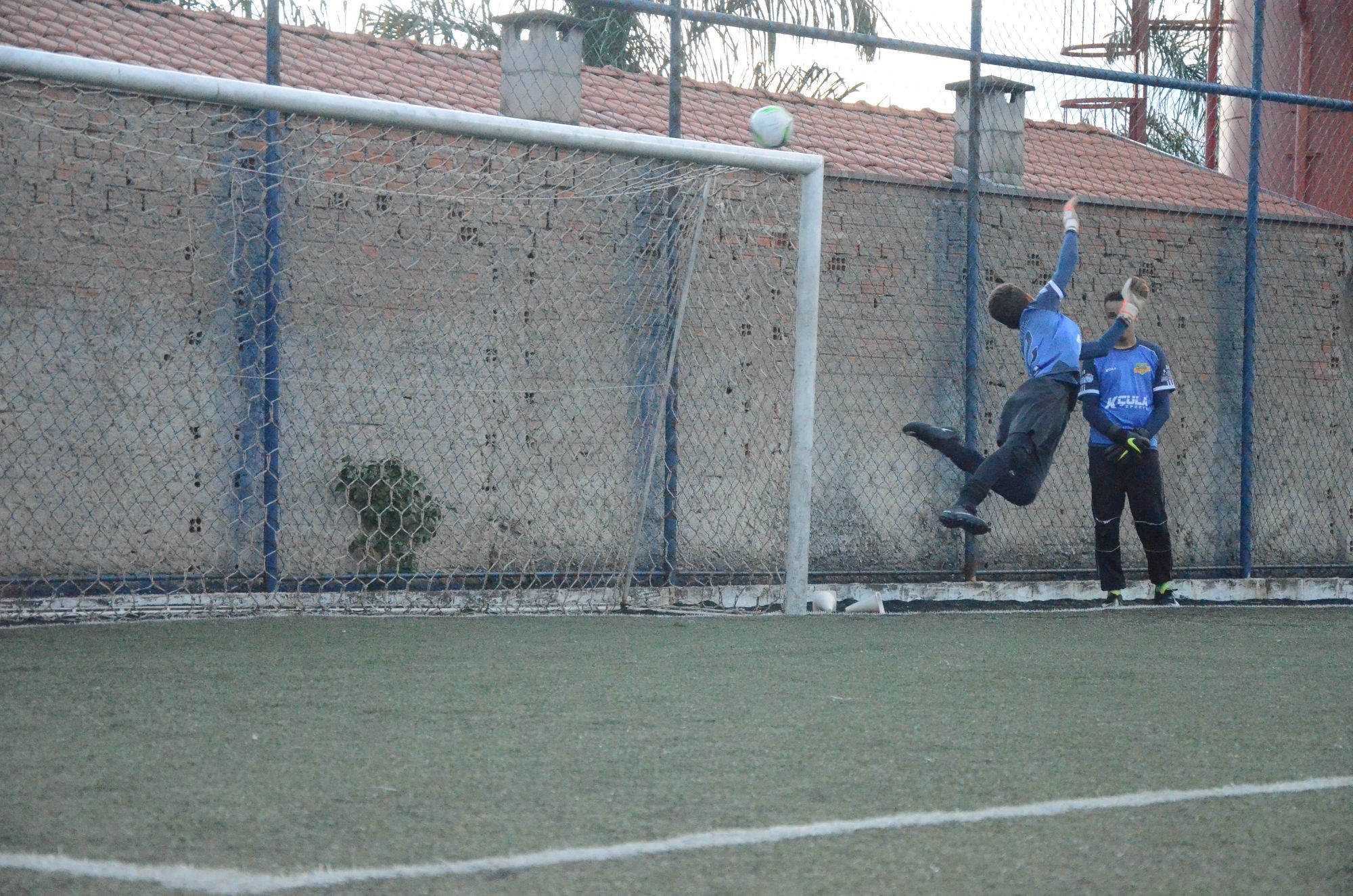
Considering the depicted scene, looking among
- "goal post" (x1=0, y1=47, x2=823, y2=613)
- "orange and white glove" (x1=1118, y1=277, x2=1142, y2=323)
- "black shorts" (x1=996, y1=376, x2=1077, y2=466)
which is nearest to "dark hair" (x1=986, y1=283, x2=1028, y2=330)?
"black shorts" (x1=996, y1=376, x2=1077, y2=466)

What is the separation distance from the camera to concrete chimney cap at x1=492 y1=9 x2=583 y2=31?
8.82 metres

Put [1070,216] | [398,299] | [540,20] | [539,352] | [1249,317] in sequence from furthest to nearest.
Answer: [1249,317] → [540,20] → [539,352] → [398,299] → [1070,216]

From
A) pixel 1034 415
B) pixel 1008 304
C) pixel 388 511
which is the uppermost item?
pixel 1008 304

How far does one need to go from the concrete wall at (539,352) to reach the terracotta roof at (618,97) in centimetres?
84

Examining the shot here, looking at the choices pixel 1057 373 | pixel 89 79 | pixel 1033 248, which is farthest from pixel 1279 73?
pixel 89 79

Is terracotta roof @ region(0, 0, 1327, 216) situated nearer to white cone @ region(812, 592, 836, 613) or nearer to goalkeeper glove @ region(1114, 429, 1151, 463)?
goalkeeper glove @ region(1114, 429, 1151, 463)

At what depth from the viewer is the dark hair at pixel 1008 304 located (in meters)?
7.12

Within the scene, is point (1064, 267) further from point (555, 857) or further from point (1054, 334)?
point (555, 857)

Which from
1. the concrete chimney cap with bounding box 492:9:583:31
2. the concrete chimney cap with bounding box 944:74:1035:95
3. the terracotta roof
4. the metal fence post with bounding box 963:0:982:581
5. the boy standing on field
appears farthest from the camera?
the terracotta roof

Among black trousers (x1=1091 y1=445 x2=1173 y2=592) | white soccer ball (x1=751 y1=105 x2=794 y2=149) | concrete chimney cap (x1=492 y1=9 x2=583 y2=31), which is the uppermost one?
concrete chimney cap (x1=492 y1=9 x2=583 y2=31)

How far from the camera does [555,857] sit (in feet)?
8.29

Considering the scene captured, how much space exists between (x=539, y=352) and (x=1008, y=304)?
282cm

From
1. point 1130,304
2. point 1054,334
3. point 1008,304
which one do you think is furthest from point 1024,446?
point 1130,304

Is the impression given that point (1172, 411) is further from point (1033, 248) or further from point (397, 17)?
point (397, 17)
